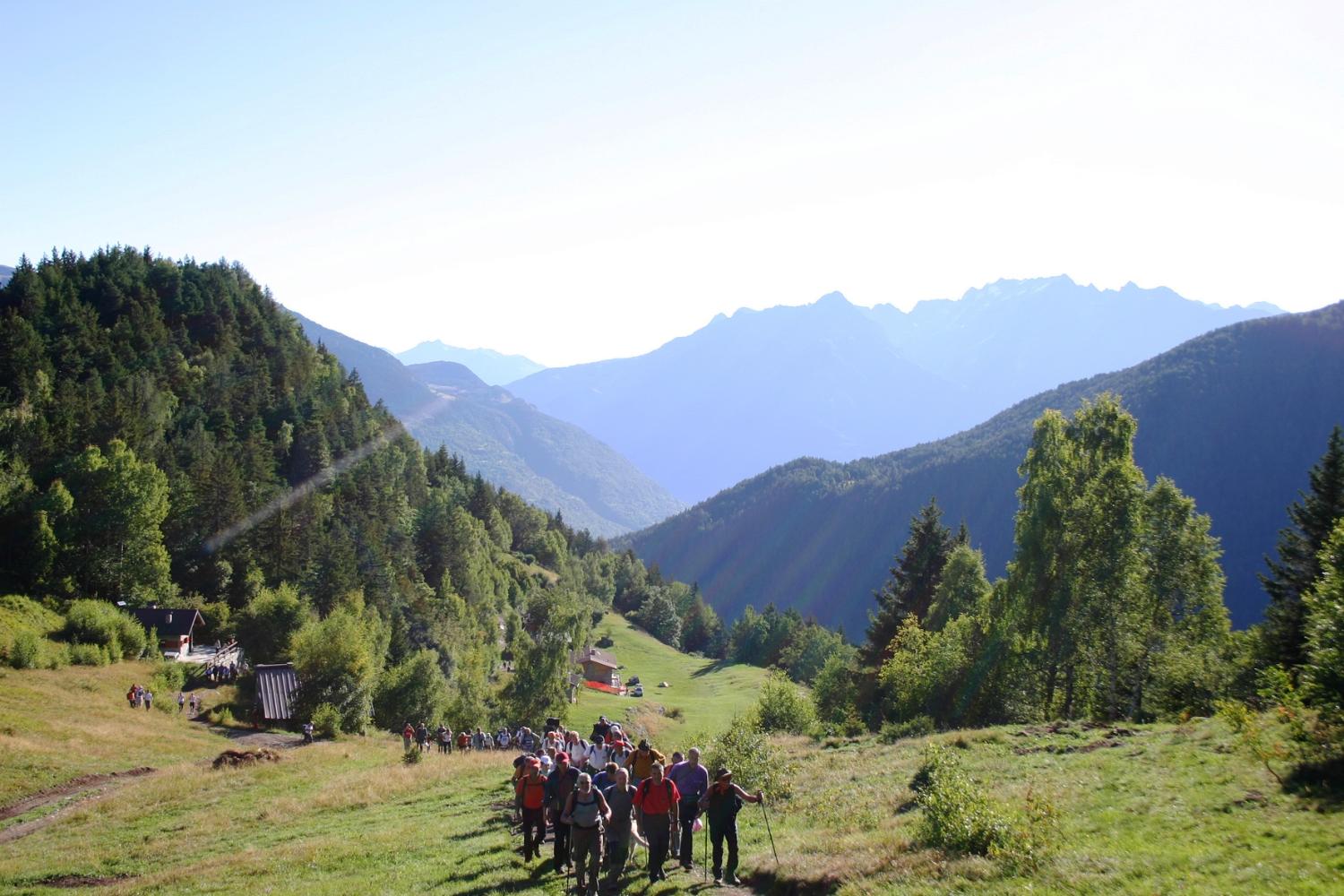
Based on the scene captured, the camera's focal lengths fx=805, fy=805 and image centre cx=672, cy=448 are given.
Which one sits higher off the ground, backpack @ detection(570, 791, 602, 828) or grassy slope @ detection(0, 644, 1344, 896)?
backpack @ detection(570, 791, 602, 828)

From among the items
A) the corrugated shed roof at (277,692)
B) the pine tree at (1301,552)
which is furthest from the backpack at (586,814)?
the corrugated shed roof at (277,692)

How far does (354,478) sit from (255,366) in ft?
83.9

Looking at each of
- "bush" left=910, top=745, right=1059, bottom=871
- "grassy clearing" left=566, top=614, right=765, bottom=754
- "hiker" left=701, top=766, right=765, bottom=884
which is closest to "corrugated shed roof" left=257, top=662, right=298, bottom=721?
"grassy clearing" left=566, top=614, right=765, bottom=754

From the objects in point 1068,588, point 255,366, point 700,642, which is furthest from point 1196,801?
point 700,642

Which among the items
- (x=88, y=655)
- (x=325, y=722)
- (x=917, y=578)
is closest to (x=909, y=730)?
(x=917, y=578)

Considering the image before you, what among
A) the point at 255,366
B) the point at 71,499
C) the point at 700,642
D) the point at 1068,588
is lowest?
the point at 700,642

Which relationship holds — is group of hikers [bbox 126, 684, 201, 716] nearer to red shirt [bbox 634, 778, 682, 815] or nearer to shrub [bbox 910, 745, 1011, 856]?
red shirt [bbox 634, 778, 682, 815]

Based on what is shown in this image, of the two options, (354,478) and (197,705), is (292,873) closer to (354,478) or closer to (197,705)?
(197,705)

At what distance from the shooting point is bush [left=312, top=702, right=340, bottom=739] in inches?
1921

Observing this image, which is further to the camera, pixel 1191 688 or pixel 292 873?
pixel 1191 688

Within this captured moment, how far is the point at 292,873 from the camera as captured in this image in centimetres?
1783

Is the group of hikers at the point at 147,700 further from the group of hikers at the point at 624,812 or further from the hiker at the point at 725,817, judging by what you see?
the hiker at the point at 725,817

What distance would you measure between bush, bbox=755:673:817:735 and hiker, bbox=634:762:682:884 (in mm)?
31911

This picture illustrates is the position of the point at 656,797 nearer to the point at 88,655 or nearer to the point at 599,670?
the point at 88,655
